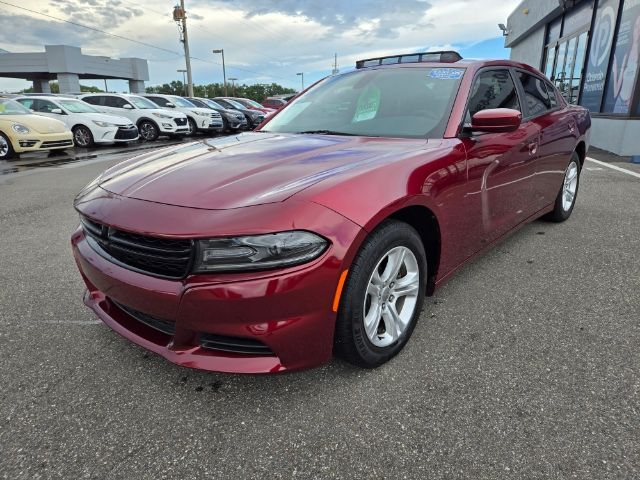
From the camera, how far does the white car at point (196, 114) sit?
1648 centimetres

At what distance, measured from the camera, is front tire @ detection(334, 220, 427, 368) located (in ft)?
6.07

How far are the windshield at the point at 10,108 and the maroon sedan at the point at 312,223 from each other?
1040 centimetres

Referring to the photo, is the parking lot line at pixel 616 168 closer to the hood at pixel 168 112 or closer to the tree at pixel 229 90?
the hood at pixel 168 112

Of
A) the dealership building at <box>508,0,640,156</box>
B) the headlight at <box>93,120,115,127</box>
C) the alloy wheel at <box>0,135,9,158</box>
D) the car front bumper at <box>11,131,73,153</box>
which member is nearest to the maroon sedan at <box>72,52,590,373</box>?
the dealership building at <box>508,0,640,156</box>

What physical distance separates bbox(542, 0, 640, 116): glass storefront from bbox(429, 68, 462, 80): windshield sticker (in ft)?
31.1

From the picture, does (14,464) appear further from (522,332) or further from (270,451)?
(522,332)

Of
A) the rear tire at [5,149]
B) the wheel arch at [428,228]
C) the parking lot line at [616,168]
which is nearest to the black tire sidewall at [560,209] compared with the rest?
the wheel arch at [428,228]

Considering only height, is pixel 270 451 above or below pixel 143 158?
below

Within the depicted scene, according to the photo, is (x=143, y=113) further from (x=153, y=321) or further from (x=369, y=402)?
(x=369, y=402)

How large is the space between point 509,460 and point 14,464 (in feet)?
5.98

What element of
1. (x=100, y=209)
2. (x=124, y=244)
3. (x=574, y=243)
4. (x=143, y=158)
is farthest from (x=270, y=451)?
(x=574, y=243)

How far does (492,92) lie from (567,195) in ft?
6.68

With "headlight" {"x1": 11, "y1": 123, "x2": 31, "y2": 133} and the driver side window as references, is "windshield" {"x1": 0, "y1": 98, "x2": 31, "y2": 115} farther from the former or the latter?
the driver side window

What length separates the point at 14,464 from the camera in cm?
162
